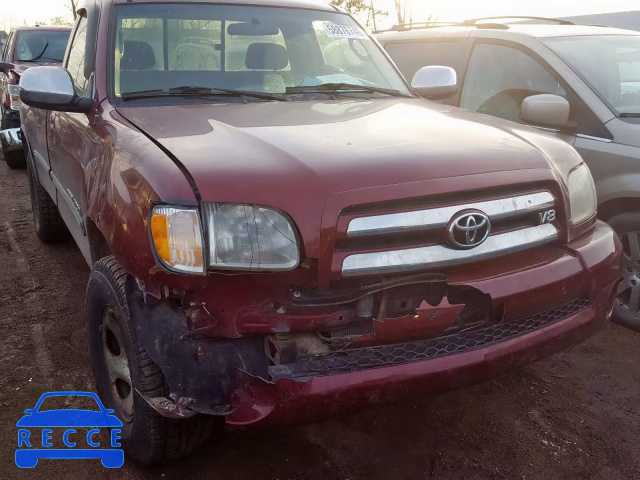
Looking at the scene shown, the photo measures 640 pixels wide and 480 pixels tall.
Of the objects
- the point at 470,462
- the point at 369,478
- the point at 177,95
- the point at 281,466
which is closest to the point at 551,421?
the point at 470,462

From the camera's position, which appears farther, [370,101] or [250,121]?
[370,101]

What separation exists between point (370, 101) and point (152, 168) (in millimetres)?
1476

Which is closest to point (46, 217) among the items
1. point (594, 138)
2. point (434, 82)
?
point (434, 82)

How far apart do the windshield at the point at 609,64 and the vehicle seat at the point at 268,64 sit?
186cm

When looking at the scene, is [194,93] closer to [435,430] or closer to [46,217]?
[435,430]

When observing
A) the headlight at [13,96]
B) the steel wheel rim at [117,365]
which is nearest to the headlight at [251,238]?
the steel wheel rim at [117,365]

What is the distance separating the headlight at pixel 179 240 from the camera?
73.6 inches

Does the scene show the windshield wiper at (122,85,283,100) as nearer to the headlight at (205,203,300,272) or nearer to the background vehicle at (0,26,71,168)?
the headlight at (205,203,300,272)

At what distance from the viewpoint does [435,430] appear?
2.70 m

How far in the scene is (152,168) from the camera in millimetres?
2002

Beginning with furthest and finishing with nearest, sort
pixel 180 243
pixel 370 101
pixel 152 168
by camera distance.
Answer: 1. pixel 370 101
2. pixel 152 168
3. pixel 180 243

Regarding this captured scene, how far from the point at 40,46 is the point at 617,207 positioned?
8.45 m

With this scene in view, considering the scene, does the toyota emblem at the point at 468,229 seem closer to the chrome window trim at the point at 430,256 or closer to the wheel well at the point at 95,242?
the chrome window trim at the point at 430,256

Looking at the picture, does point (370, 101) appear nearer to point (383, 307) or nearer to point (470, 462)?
point (383, 307)
